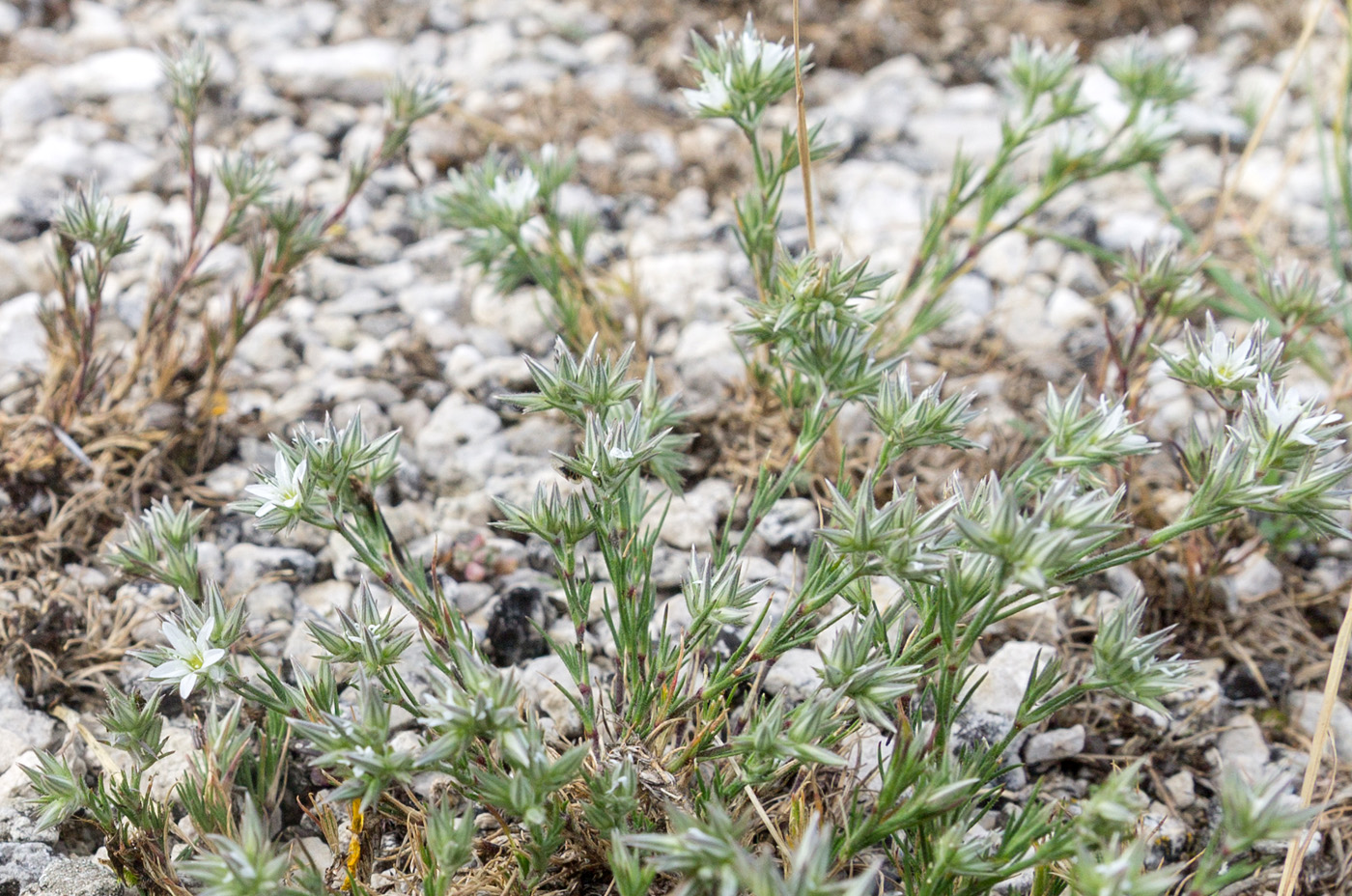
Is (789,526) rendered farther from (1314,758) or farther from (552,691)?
(1314,758)

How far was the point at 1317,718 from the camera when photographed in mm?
2256

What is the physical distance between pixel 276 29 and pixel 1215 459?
4.13 metres

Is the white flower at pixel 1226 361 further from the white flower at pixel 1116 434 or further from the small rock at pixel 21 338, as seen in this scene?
the small rock at pixel 21 338

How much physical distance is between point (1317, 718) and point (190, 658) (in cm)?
217

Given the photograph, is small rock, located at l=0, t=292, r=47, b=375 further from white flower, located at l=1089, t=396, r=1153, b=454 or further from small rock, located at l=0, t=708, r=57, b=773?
white flower, located at l=1089, t=396, r=1153, b=454

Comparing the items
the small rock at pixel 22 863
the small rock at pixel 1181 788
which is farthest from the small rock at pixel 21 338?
the small rock at pixel 1181 788

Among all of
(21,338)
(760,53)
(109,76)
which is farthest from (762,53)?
(109,76)

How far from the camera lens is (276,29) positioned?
452cm

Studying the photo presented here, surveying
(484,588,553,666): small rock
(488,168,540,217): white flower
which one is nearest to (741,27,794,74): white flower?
(488,168,540,217): white flower

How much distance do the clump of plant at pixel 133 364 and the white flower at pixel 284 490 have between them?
1008 mm

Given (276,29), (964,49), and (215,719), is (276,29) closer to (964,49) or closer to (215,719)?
(964,49)

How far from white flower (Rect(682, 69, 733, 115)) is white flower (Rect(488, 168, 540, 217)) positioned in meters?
0.58

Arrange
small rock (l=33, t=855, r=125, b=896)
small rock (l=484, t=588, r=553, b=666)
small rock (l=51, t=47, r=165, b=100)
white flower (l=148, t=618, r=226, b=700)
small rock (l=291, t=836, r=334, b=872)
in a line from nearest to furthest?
white flower (l=148, t=618, r=226, b=700) → small rock (l=33, t=855, r=125, b=896) → small rock (l=291, t=836, r=334, b=872) → small rock (l=484, t=588, r=553, b=666) → small rock (l=51, t=47, r=165, b=100)

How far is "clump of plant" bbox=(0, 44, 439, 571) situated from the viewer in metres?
2.49
